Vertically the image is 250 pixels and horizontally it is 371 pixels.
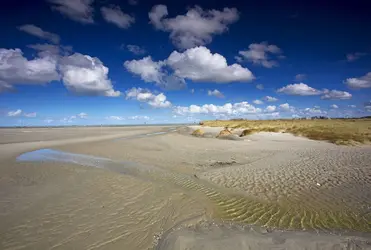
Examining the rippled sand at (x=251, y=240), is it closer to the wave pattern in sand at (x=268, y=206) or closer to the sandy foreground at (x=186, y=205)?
the sandy foreground at (x=186, y=205)

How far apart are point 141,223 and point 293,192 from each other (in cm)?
654

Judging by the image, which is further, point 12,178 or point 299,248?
point 12,178

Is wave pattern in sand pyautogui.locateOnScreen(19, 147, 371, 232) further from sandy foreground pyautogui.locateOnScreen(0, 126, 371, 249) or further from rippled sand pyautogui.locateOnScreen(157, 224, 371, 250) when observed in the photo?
rippled sand pyautogui.locateOnScreen(157, 224, 371, 250)

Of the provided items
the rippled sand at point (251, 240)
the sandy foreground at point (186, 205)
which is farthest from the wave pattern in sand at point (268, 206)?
the rippled sand at point (251, 240)

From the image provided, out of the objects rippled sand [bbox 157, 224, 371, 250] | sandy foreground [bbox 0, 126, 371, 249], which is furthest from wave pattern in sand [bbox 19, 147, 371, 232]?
rippled sand [bbox 157, 224, 371, 250]

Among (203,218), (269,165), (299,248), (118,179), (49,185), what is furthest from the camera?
(269,165)

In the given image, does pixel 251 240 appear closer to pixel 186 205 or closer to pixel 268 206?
pixel 268 206

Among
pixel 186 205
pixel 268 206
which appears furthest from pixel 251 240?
pixel 186 205

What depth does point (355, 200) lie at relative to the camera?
7.86 meters

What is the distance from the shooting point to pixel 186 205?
25.5ft

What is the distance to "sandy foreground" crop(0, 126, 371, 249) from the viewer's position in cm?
543

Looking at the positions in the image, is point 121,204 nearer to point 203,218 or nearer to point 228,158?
point 203,218

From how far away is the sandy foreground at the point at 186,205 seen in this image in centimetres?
543

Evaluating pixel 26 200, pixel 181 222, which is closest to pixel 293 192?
pixel 181 222
